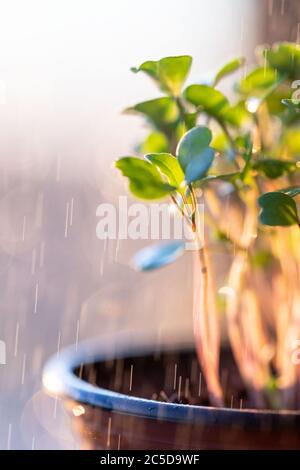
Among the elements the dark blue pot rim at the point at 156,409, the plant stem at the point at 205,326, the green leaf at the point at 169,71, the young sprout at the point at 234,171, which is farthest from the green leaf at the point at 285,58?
the dark blue pot rim at the point at 156,409

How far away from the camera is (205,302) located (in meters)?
0.65

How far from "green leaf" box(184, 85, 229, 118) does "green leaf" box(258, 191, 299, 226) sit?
0.49ft

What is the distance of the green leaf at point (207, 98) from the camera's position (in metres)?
0.62

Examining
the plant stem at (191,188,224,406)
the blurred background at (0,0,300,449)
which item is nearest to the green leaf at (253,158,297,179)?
the plant stem at (191,188,224,406)

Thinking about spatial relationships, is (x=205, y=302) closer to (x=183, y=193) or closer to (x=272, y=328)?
(x=183, y=193)

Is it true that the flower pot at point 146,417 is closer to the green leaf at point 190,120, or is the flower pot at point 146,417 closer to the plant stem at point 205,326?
the plant stem at point 205,326

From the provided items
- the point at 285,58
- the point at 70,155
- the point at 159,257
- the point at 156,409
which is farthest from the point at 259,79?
the point at 70,155

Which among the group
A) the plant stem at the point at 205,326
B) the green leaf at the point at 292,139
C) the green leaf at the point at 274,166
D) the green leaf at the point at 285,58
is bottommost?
the plant stem at the point at 205,326

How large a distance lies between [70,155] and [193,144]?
1.04 meters

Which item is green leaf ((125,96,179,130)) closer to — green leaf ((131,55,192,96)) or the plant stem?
green leaf ((131,55,192,96))

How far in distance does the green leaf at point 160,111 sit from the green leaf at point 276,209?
19 centimetres

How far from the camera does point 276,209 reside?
1.80ft

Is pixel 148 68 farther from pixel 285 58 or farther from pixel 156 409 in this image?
pixel 156 409

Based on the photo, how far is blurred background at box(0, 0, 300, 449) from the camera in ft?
4.42
